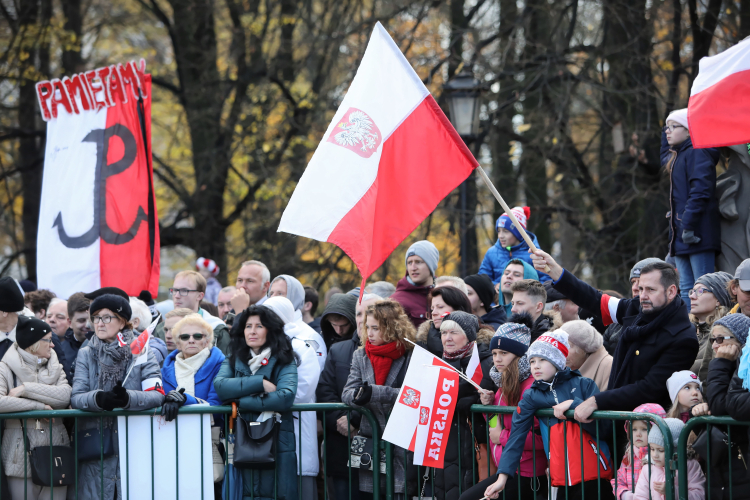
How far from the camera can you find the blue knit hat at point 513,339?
235 inches

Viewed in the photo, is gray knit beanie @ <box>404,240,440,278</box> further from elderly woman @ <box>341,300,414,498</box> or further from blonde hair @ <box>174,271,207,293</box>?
blonde hair @ <box>174,271,207,293</box>

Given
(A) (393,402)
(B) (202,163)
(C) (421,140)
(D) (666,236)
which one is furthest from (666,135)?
(B) (202,163)

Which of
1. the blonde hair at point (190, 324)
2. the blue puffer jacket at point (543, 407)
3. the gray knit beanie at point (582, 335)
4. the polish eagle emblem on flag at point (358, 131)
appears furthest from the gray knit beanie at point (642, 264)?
the blonde hair at point (190, 324)

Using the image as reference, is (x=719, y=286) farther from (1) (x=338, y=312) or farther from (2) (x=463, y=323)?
(1) (x=338, y=312)

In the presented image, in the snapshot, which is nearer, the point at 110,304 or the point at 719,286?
the point at 719,286

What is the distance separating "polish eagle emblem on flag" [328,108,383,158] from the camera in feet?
19.6

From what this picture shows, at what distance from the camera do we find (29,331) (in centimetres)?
630

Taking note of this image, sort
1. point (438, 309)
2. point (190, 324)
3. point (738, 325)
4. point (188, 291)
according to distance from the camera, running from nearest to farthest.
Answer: point (738, 325) < point (190, 324) < point (438, 309) < point (188, 291)

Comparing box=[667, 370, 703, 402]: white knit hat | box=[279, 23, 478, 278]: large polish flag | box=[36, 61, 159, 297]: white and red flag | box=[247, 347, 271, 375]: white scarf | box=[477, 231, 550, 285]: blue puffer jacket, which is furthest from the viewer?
box=[36, 61, 159, 297]: white and red flag

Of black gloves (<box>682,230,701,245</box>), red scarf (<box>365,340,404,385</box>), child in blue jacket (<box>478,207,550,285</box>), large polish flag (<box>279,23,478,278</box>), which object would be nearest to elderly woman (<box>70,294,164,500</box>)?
red scarf (<box>365,340,404,385</box>)

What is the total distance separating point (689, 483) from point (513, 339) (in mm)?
1336

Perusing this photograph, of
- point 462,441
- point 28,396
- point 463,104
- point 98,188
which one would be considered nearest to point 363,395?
point 462,441

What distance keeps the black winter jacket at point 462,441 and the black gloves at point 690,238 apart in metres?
2.17

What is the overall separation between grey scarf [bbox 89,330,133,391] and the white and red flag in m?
2.74
